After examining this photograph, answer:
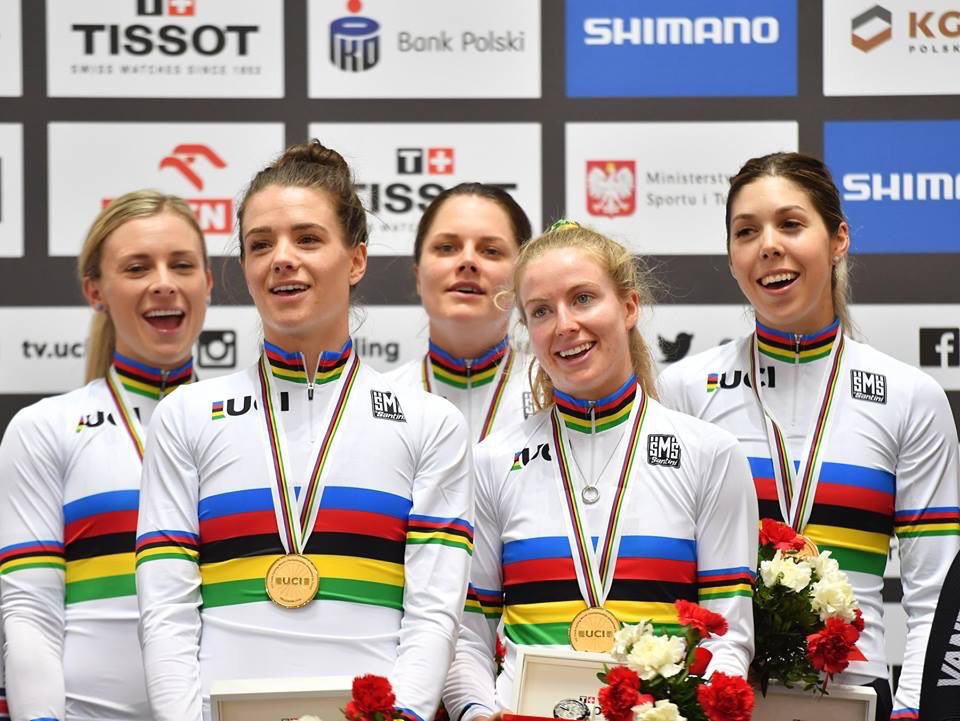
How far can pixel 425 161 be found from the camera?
460 cm

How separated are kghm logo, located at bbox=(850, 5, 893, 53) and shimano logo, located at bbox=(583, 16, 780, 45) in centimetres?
30

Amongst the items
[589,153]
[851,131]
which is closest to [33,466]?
[589,153]

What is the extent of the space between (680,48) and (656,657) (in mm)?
2853

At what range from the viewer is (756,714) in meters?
2.80

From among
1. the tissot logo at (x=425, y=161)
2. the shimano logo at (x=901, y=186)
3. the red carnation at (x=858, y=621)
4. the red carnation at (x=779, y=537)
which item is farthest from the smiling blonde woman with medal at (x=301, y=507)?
the shimano logo at (x=901, y=186)

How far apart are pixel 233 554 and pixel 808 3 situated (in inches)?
124

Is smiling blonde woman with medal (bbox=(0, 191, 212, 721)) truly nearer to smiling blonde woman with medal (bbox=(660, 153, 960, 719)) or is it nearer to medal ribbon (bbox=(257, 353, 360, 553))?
medal ribbon (bbox=(257, 353, 360, 553))

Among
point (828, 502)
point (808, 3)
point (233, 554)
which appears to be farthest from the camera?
point (808, 3)

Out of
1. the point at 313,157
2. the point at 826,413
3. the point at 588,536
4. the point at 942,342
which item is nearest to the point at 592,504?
the point at 588,536

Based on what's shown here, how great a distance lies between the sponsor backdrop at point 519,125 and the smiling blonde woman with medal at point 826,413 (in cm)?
104

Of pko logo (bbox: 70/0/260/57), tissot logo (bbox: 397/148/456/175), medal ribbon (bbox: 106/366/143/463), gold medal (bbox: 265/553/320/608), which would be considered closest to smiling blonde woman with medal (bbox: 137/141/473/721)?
gold medal (bbox: 265/553/320/608)

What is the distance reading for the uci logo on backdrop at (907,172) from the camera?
181 inches

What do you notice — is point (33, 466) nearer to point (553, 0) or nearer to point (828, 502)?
point (828, 502)

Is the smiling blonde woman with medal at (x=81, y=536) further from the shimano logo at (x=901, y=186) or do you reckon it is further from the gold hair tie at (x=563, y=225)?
the shimano logo at (x=901, y=186)
